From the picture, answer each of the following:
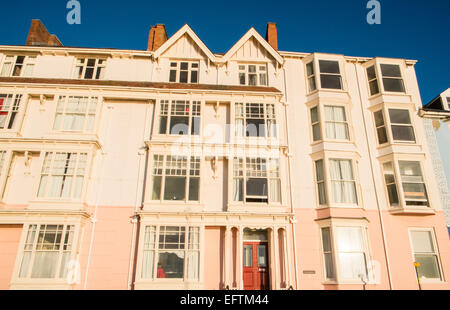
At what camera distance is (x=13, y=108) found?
16891 millimetres

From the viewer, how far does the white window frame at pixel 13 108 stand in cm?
1652

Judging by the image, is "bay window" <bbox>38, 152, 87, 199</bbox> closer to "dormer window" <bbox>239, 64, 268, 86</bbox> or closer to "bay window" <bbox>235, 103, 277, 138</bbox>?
"bay window" <bbox>235, 103, 277, 138</bbox>

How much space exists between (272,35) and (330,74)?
4.95m

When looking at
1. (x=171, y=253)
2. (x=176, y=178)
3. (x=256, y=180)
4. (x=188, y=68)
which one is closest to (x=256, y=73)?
(x=188, y=68)

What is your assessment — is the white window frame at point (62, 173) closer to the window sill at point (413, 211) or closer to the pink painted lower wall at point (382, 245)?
the pink painted lower wall at point (382, 245)

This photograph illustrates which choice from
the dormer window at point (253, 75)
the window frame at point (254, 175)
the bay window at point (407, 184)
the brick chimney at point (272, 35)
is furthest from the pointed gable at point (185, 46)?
the bay window at point (407, 184)

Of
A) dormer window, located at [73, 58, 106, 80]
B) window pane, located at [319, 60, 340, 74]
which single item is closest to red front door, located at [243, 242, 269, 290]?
window pane, located at [319, 60, 340, 74]

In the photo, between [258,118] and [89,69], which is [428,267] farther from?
[89,69]

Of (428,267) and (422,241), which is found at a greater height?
(422,241)

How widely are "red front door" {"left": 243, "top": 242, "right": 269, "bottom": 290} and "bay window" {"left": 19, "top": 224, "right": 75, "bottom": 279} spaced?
817 centimetres

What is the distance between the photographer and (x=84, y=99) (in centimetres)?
1733

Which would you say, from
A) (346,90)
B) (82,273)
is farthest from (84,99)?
(346,90)

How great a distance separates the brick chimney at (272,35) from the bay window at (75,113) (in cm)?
1167

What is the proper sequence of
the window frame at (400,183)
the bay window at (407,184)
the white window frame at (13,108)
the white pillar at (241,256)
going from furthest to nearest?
the white window frame at (13,108) → the bay window at (407,184) → the window frame at (400,183) → the white pillar at (241,256)
